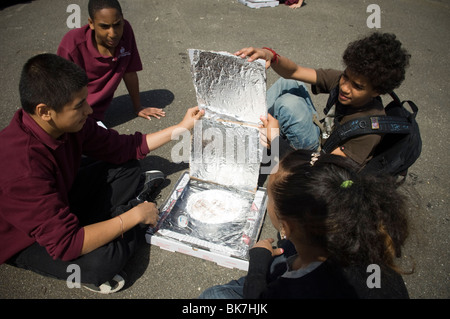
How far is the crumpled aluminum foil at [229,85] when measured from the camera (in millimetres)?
1463

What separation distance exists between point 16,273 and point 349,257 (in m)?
1.59

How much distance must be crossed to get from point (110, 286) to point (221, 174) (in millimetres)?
847

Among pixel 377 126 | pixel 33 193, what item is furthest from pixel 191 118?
pixel 377 126

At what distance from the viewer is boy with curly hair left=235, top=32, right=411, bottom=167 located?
1448 mm

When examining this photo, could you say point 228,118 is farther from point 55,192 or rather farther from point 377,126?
point 55,192

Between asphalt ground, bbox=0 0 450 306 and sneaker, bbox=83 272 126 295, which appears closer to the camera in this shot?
sneaker, bbox=83 272 126 295

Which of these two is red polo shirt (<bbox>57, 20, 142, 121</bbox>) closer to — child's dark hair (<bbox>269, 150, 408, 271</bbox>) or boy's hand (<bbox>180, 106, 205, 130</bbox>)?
boy's hand (<bbox>180, 106, 205, 130</bbox>)

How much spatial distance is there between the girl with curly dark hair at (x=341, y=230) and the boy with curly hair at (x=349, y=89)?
24.3 inches

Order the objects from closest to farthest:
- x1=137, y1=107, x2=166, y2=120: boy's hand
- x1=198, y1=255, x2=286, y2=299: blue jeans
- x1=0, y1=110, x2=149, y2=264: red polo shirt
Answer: x1=0, y1=110, x2=149, y2=264: red polo shirt < x1=198, y1=255, x2=286, y2=299: blue jeans < x1=137, y1=107, x2=166, y2=120: boy's hand

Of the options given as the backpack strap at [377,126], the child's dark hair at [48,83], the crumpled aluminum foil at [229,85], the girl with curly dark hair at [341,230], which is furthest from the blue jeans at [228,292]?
the child's dark hair at [48,83]

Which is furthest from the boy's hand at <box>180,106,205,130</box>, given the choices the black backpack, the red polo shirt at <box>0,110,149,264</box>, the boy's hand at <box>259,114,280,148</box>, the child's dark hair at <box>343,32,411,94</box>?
the child's dark hair at <box>343,32,411,94</box>

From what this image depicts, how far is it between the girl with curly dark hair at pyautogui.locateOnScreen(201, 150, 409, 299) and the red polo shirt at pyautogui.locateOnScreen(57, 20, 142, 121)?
1.72m

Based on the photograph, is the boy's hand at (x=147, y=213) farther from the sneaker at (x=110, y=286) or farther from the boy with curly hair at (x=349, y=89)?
the boy with curly hair at (x=349, y=89)
